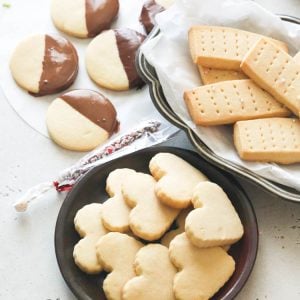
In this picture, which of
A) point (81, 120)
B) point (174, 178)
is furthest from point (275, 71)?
point (81, 120)

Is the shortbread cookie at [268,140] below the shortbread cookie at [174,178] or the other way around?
the other way around

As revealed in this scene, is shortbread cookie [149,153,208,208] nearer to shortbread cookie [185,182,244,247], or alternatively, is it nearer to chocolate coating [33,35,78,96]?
shortbread cookie [185,182,244,247]

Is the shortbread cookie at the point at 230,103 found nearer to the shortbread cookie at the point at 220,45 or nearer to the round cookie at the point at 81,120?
the shortbread cookie at the point at 220,45

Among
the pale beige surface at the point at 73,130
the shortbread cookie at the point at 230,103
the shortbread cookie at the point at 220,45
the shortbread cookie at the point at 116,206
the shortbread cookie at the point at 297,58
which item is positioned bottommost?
the shortbread cookie at the point at 116,206

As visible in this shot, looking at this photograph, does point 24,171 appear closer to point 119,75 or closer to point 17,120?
point 17,120

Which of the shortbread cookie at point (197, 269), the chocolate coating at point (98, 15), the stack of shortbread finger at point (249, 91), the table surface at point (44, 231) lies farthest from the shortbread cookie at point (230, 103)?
the chocolate coating at point (98, 15)

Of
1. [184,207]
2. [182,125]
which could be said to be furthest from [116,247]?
[182,125]
